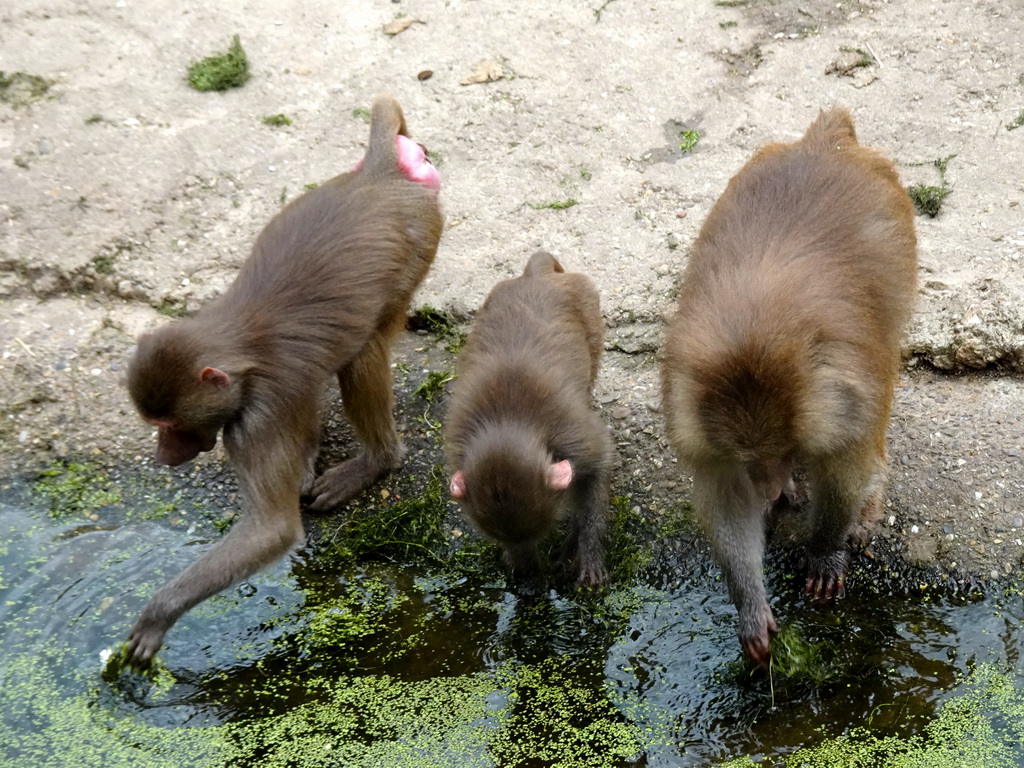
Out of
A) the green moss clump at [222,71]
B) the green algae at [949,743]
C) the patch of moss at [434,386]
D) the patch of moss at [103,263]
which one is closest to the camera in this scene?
the green algae at [949,743]

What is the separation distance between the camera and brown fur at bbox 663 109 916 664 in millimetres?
4473

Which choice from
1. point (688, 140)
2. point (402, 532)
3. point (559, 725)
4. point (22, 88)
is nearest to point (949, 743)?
point (559, 725)

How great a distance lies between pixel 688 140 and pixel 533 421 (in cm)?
353

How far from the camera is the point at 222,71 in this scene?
8.81 m

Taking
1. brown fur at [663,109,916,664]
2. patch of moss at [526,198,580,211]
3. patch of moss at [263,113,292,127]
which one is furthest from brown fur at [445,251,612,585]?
patch of moss at [263,113,292,127]

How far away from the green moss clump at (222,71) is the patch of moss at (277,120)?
530 mm

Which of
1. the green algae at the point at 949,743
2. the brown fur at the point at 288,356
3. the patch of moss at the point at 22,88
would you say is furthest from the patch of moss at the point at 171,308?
the green algae at the point at 949,743

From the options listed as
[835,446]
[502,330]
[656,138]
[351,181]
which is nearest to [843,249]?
[835,446]

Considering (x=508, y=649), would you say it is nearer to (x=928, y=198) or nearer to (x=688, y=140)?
(x=928, y=198)

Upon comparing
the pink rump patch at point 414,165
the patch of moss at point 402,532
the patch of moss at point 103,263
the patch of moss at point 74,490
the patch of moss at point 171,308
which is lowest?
the patch of moss at point 74,490

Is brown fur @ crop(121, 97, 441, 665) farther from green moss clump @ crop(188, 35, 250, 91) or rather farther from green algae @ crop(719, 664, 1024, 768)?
green moss clump @ crop(188, 35, 250, 91)

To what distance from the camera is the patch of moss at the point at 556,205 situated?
7.83m

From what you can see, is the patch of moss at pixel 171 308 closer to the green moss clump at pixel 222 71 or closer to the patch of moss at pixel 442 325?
the patch of moss at pixel 442 325

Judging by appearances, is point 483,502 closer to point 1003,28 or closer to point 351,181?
point 351,181
